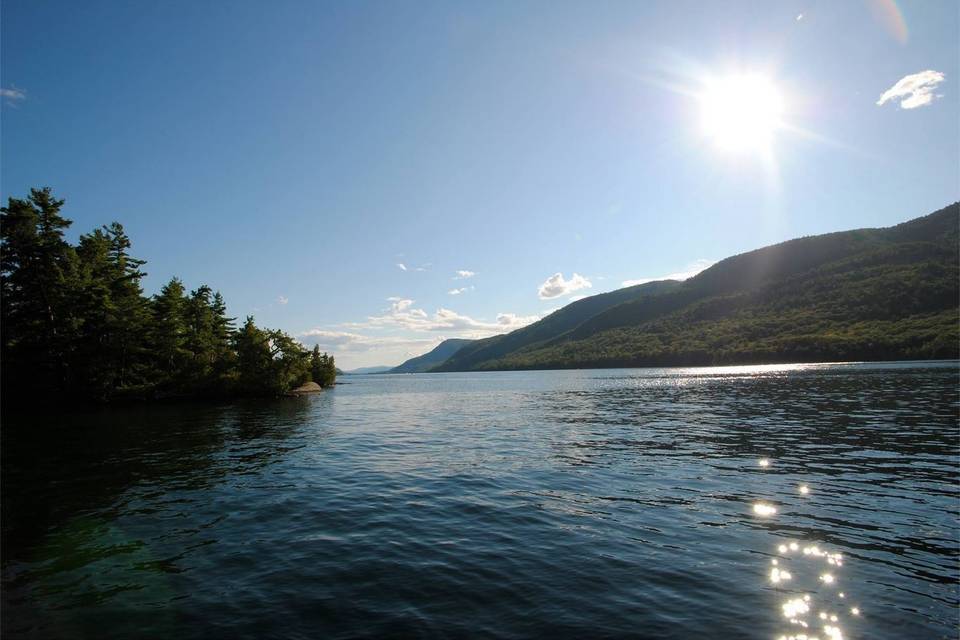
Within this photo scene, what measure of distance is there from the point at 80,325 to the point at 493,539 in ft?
268

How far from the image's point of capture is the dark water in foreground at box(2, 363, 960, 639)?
964 cm

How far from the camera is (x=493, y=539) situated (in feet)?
46.9

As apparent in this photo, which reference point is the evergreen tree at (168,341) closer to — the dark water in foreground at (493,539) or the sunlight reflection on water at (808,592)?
the dark water in foreground at (493,539)

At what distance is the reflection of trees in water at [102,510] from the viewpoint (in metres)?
10.6

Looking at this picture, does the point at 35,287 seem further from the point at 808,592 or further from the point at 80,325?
the point at 808,592

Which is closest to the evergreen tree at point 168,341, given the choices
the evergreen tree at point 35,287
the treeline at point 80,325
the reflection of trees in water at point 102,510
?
the treeline at point 80,325

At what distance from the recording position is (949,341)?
138 m

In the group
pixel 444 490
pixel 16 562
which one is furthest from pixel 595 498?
pixel 16 562

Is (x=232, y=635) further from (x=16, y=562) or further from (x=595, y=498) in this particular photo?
(x=595, y=498)

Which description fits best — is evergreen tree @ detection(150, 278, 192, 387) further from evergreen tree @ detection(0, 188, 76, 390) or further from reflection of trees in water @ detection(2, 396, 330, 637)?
reflection of trees in water @ detection(2, 396, 330, 637)

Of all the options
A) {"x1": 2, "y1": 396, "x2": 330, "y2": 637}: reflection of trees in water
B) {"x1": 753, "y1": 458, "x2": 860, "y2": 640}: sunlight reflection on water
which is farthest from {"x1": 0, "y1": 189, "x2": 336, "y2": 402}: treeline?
{"x1": 753, "y1": 458, "x2": 860, "y2": 640}: sunlight reflection on water

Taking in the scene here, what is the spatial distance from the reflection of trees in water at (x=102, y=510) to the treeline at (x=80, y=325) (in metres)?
31.1

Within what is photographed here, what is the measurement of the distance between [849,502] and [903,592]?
26.4 feet

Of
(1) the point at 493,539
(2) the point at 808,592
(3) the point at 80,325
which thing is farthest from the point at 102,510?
(3) the point at 80,325
